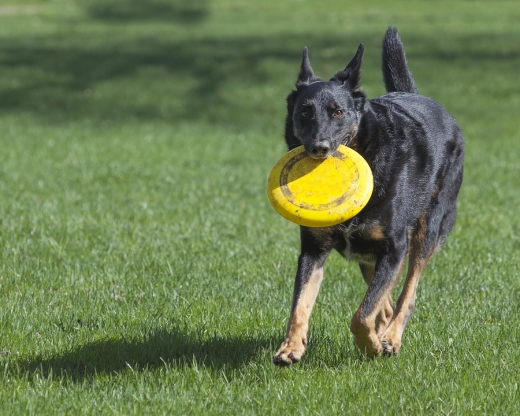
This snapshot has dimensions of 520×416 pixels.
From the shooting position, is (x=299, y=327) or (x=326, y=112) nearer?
(x=299, y=327)

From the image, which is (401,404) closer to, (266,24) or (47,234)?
(47,234)

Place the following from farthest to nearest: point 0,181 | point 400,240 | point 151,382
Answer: point 0,181 → point 400,240 → point 151,382

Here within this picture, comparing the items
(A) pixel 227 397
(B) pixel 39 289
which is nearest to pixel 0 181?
(B) pixel 39 289

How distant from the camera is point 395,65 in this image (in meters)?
5.98

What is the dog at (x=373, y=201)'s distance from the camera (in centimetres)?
444

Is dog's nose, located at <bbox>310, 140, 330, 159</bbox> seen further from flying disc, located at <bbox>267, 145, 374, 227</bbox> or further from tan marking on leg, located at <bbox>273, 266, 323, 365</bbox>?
tan marking on leg, located at <bbox>273, 266, 323, 365</bbox>

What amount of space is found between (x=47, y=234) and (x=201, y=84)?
11176 millimetres

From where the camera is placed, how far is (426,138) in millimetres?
5137

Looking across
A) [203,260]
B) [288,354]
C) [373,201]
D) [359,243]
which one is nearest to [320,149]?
[373,201]

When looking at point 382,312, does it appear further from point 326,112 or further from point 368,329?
point 326,112

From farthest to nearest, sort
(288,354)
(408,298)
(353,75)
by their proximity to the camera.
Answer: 1. (408,298)
2. (353,75)
3. (288,354)

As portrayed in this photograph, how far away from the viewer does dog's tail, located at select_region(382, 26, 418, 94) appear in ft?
19.4

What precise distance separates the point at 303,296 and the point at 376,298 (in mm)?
427

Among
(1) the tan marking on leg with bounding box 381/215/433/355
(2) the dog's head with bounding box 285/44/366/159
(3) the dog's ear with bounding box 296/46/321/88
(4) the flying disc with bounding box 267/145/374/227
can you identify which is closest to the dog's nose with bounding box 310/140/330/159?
(2) the dog's head with bounding box 285/44/366/159
